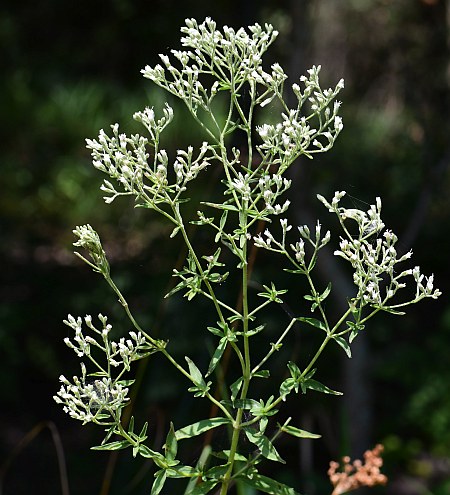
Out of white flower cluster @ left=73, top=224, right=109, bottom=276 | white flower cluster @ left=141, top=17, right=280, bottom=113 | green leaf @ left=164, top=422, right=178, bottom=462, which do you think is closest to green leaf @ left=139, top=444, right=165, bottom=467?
green leaf @ left=164, top=422, right=178, bottom=462

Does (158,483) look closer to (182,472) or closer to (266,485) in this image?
(182,472)

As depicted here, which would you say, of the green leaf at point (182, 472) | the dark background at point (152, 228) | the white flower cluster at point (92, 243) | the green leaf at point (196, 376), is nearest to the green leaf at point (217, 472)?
the green leaf at point (182, 472)

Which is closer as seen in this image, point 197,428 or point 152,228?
point 197,428

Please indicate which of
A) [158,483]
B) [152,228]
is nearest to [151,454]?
[158,483]

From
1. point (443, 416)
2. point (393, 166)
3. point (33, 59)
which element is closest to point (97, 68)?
point (33, 59)

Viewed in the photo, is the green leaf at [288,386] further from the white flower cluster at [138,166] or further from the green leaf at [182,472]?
the white flower cluster at [138,166]

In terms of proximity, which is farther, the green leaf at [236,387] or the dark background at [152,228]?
the dark background at [152,228]

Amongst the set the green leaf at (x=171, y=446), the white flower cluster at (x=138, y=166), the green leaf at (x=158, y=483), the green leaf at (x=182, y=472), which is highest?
the white flower cluster at (x=138, y=166)
